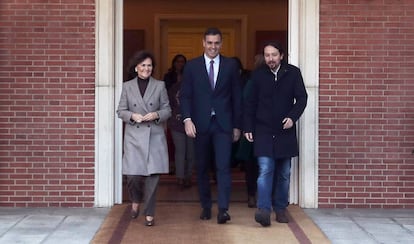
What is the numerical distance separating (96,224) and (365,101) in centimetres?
322

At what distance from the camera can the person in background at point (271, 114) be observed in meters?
7.30

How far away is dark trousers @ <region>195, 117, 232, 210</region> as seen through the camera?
737 cm

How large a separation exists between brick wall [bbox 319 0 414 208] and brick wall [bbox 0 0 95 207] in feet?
8.56

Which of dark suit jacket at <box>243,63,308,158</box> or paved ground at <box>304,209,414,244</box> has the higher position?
dark suit jacket at <box>243,63,308,158</box>

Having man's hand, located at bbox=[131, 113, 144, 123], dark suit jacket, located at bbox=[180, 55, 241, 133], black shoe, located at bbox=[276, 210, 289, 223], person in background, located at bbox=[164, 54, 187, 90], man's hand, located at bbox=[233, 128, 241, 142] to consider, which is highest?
person in background, located at bbox=[164, 54, 187, 90]

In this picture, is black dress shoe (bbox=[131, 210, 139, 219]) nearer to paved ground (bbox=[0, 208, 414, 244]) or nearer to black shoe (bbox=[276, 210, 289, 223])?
paved ground (bbox=[0, 208, 414, 244])

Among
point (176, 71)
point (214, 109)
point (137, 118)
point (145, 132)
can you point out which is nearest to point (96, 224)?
point (145, 132)

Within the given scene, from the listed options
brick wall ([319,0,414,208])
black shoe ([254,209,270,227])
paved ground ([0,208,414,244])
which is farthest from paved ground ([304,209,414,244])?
black shoe ([254,209,270,227])

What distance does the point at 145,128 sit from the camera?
7293 millimetres

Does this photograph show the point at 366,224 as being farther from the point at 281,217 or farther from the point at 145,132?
the point at 145,132

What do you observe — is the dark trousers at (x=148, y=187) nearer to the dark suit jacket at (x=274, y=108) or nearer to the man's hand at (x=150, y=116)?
the man's hand at (x=150, y=116)

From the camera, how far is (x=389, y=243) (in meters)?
6.77

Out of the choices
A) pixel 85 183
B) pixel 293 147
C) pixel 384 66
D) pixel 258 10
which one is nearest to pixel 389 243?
pixel 293 147

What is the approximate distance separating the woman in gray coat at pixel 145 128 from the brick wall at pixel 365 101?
1.94 meters
